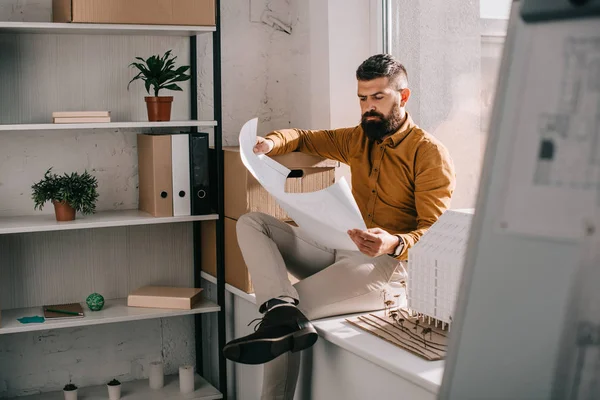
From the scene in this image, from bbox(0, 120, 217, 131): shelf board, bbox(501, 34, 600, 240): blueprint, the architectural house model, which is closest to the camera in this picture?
bbox(501, 34, 600, 240): blueprint

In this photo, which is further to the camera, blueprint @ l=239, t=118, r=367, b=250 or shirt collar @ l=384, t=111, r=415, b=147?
shirt collar @ l=384, t=111, r=415, b=147

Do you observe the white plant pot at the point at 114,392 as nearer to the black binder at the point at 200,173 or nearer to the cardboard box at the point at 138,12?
the black binder at the point at 200,173

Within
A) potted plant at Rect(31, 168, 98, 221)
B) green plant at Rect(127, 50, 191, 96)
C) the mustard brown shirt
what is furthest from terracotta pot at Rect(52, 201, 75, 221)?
the mustard brown shirt

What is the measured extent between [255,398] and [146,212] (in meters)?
0.76

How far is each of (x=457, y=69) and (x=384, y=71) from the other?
274mm

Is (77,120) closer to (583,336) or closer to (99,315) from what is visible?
(99,315)

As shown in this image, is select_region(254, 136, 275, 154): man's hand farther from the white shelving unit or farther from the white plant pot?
the white plant pot

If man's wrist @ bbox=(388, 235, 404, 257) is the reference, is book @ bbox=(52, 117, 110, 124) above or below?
above

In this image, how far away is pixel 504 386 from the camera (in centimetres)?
44

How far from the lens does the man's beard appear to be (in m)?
2.34

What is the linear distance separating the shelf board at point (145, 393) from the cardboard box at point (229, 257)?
0.40 metres

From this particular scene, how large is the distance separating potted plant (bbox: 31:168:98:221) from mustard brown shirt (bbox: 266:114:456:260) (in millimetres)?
649

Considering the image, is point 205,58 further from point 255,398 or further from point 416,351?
point 416,351

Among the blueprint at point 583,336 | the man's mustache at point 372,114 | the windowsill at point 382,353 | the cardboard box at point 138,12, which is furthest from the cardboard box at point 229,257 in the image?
the blueprint at point 583,336
